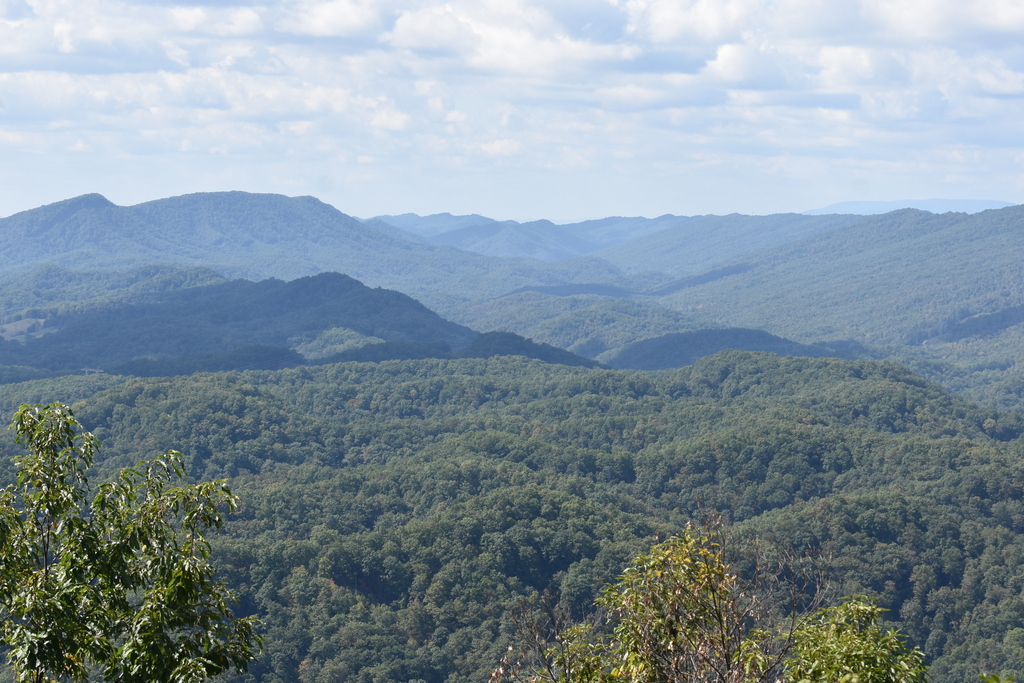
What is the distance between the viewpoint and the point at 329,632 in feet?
275

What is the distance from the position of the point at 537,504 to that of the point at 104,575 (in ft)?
304

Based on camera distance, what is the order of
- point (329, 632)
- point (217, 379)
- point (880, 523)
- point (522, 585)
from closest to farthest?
point (329, 632) < point (522, 585) < point (880, 523) < point (217, 379)

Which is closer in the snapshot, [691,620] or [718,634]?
[691,620]

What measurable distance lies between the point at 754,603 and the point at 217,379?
598 ft

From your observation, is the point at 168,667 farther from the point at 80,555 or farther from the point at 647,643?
the point at 647,643

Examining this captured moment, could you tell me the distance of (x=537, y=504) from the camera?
352ft

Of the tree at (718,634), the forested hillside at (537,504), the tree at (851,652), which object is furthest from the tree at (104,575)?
the forested hillside at (537,504)

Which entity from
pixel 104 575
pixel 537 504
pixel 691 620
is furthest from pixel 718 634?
pixel 537 504

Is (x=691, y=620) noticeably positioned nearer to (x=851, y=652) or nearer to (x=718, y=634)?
(x=718, y=634)

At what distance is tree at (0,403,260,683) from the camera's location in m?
15.5

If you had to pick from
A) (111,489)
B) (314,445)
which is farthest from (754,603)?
(314,445)

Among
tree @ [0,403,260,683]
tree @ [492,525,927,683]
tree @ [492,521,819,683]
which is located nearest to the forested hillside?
tree @ [492,525,927,683]

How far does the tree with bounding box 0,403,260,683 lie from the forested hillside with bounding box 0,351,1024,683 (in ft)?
114

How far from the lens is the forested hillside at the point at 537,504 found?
8769 centimetres
